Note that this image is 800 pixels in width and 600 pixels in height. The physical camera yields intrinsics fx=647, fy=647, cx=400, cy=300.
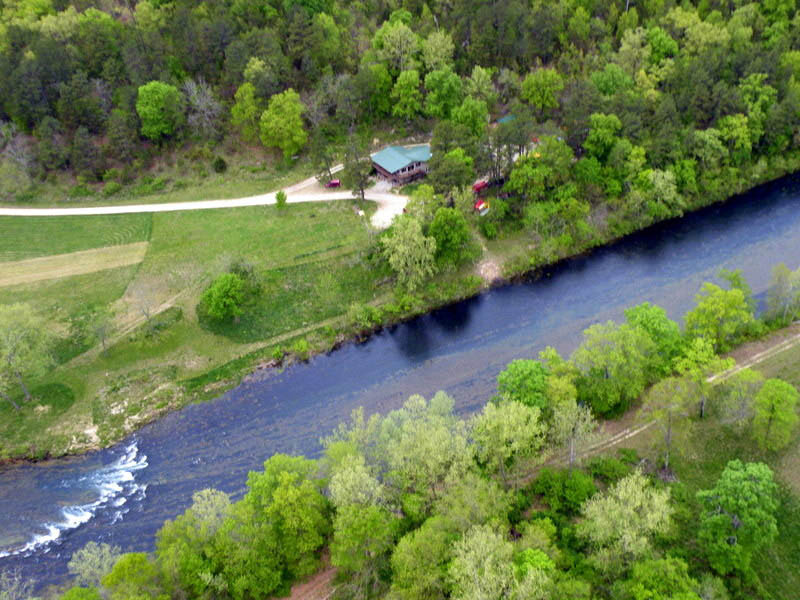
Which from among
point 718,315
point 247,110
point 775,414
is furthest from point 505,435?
point 247,110

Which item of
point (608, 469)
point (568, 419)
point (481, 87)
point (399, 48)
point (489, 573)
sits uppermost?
point (399, 48)

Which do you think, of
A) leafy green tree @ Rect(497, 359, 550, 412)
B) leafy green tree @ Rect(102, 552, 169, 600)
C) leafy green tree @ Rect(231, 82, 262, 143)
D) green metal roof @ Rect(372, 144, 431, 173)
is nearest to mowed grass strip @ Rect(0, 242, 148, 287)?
leafy green tree @ Rect(231, 82, 262, 143)

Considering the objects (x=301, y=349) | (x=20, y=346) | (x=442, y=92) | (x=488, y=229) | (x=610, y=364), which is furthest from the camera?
(x=442, y=92)

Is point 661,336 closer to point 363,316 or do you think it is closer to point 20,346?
point 363,316

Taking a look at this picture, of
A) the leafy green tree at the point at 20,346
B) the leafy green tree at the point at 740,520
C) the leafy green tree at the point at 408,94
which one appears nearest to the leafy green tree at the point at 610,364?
the leafy green tree at the point at 740,520

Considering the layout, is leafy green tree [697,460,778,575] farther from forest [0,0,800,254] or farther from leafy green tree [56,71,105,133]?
leafy green tree [56,71,105,133]

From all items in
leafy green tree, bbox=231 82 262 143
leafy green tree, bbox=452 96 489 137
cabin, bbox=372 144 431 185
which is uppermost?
leafy green tree, bbox=231 82 262 143

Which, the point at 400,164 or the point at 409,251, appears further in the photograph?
the point at 400,164

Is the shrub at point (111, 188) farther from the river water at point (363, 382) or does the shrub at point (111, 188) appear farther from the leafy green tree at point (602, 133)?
the leafy green tree at point (602, 133)
